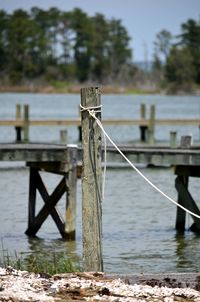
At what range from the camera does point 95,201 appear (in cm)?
1080

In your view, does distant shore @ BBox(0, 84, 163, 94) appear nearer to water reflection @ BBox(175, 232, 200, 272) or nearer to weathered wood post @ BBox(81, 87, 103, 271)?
water reflection @ BBox(175, 232, 200, 272)

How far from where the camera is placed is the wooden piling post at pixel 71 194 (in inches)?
656

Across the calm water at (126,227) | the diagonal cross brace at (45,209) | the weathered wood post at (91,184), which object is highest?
the weathered wood post at (91,184)

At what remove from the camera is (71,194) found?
1673cm

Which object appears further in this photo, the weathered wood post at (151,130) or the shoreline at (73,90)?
the shoreline at (73,90)

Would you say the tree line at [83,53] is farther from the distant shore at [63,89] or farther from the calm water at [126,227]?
the calm water at [126,227]

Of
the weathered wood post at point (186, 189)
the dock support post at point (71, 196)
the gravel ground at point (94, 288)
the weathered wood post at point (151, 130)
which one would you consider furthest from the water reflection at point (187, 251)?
the weathered wood post at point (151, 130)

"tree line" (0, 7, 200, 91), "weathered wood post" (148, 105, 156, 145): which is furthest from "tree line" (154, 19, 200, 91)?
"weathered wood post" (148, 105, 156, 145)

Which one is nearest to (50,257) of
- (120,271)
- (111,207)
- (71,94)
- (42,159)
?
(120,271)

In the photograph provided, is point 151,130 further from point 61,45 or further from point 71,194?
point 61,45

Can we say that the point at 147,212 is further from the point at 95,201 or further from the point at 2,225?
the point at 95,201

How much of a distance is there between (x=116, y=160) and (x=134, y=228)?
5.24 ft

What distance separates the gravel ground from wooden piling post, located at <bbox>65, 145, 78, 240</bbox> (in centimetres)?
670

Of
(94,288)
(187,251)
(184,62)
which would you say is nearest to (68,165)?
(187,251)
